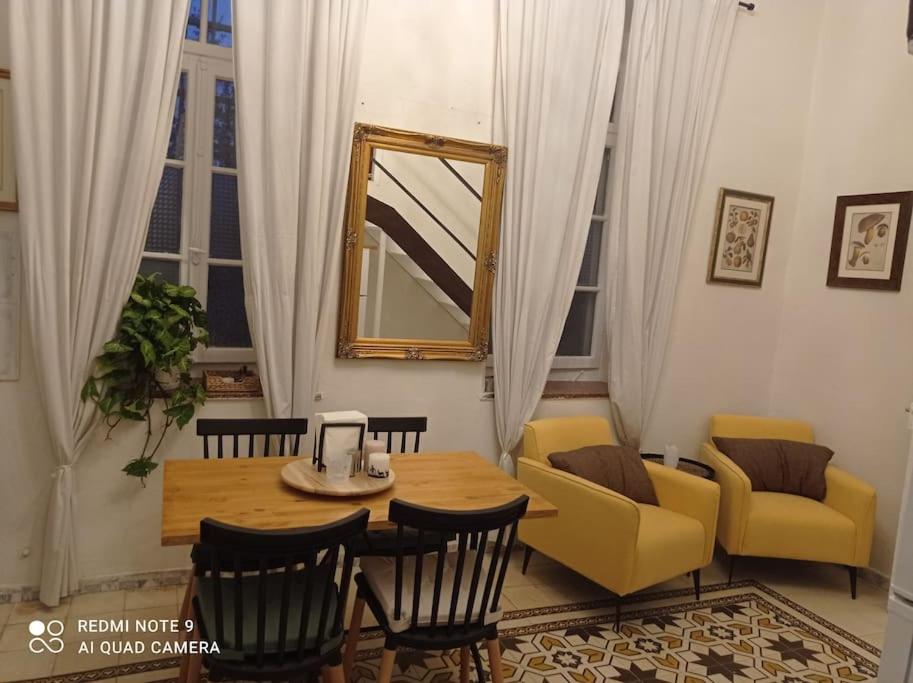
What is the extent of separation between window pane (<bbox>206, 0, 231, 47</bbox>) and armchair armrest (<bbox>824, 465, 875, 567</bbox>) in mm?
3681

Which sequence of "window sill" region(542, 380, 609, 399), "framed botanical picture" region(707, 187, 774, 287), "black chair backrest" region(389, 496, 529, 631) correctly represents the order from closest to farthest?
"black chair backrest" region(389, 496, 529, 631) → "window sill" region(542, 380, 609, 399) → "framed botanical picture" region(707, 187, 774, 287)

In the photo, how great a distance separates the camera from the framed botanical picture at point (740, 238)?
13.3ft

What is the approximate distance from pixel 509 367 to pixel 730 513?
4.39 ft

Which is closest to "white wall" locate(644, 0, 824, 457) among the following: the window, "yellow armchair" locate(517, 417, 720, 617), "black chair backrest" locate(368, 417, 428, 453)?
"yellow armchair" locate(517, 417, 720, 617)

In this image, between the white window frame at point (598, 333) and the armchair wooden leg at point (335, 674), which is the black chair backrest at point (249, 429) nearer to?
the armchair wooden leg at point (335, 674)

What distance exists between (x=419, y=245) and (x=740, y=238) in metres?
2.02

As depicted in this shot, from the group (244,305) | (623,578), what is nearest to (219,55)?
(244,305)

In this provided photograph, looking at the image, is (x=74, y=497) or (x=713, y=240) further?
(x=713, y=240)

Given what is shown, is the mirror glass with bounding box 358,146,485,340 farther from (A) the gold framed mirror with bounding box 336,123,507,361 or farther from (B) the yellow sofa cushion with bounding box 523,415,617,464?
(B) the yellow sofa cushion with bounding box 523,415,617,464

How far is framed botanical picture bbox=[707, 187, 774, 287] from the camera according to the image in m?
4.07

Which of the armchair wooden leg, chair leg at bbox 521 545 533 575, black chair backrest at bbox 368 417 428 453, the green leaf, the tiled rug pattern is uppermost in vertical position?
the green leaf

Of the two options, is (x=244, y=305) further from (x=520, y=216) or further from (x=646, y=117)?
(x=646, y=117)

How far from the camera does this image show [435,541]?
2.68 metres

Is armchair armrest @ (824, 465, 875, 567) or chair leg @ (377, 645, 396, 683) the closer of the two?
chair leg @ (377, 645, 396, 683)
